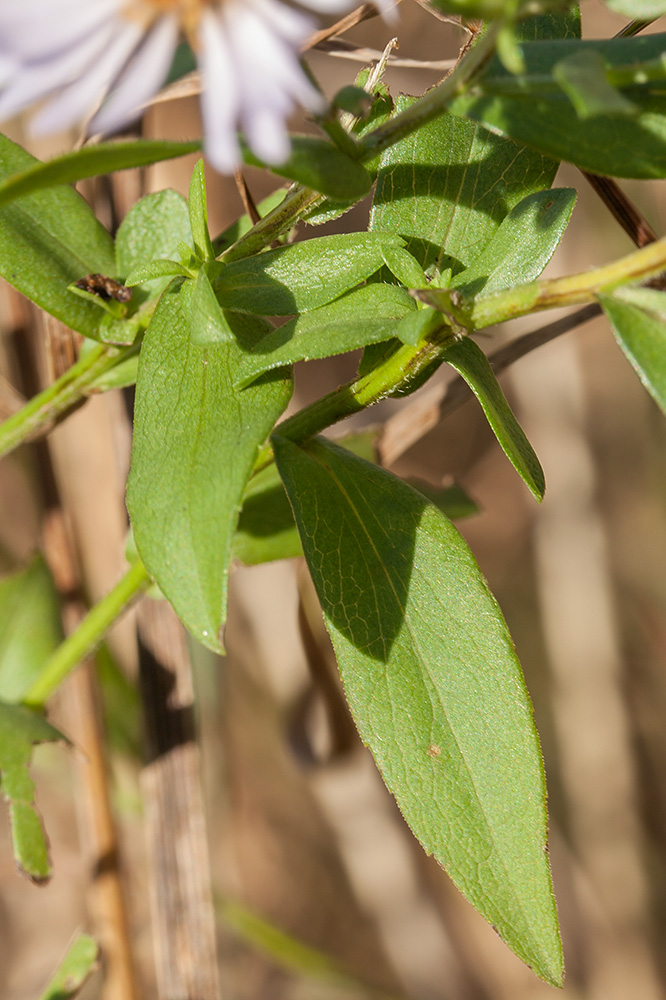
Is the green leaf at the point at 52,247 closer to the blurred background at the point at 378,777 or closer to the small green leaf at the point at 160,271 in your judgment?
the small green leaf at the point at 160,271

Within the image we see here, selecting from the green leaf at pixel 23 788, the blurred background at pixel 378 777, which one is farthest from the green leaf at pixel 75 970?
the blurred background at pixel 378 777

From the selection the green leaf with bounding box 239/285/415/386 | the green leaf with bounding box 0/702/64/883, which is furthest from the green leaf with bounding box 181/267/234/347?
the green leaf with bounding box 0/702/64/883

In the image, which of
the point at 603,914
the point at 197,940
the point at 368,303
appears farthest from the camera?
the point at 603,914

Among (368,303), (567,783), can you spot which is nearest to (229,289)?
(368,303)

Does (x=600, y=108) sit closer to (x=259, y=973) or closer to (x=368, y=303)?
(x=368, y=303)

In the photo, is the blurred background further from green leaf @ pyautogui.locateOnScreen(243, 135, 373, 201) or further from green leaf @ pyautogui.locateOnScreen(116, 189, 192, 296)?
green leaf @ pyautogui.locateOnScreen(243, 135, 373, 201)

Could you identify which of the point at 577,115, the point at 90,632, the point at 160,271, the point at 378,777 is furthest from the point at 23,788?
the point at 378,777
